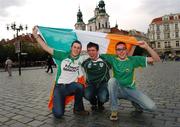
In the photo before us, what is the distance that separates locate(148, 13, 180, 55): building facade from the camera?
10344 centimetres

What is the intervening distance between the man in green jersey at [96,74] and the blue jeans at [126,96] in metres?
0.39

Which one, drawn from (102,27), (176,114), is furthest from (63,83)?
(102,27)

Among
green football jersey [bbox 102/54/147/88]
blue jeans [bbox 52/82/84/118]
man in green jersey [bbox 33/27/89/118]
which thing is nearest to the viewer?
green football jersey [bbox 102/54/147/88]

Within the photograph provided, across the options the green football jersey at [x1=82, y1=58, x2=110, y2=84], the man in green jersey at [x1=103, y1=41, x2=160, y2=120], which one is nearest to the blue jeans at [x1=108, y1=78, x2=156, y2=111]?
the man in green jersey at [x1=103, y1=41, x2=160, y2=120]

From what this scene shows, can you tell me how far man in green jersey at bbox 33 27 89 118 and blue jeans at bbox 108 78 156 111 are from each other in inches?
28.0

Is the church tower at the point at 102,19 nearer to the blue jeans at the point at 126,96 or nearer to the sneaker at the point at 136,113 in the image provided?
the sneaker at the point at 136,113

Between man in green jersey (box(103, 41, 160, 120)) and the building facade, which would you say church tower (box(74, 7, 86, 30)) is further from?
man in green jersey (box(103, 41, 160, 120))

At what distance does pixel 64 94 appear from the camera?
5402 millimetres

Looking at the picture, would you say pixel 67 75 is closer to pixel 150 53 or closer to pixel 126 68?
pixel 126 68

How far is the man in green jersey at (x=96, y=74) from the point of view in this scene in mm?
5438

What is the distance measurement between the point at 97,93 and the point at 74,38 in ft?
4.42

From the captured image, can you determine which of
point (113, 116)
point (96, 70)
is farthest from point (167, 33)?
point (113, 116)

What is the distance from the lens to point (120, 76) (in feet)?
17.0

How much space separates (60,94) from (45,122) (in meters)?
0.70
